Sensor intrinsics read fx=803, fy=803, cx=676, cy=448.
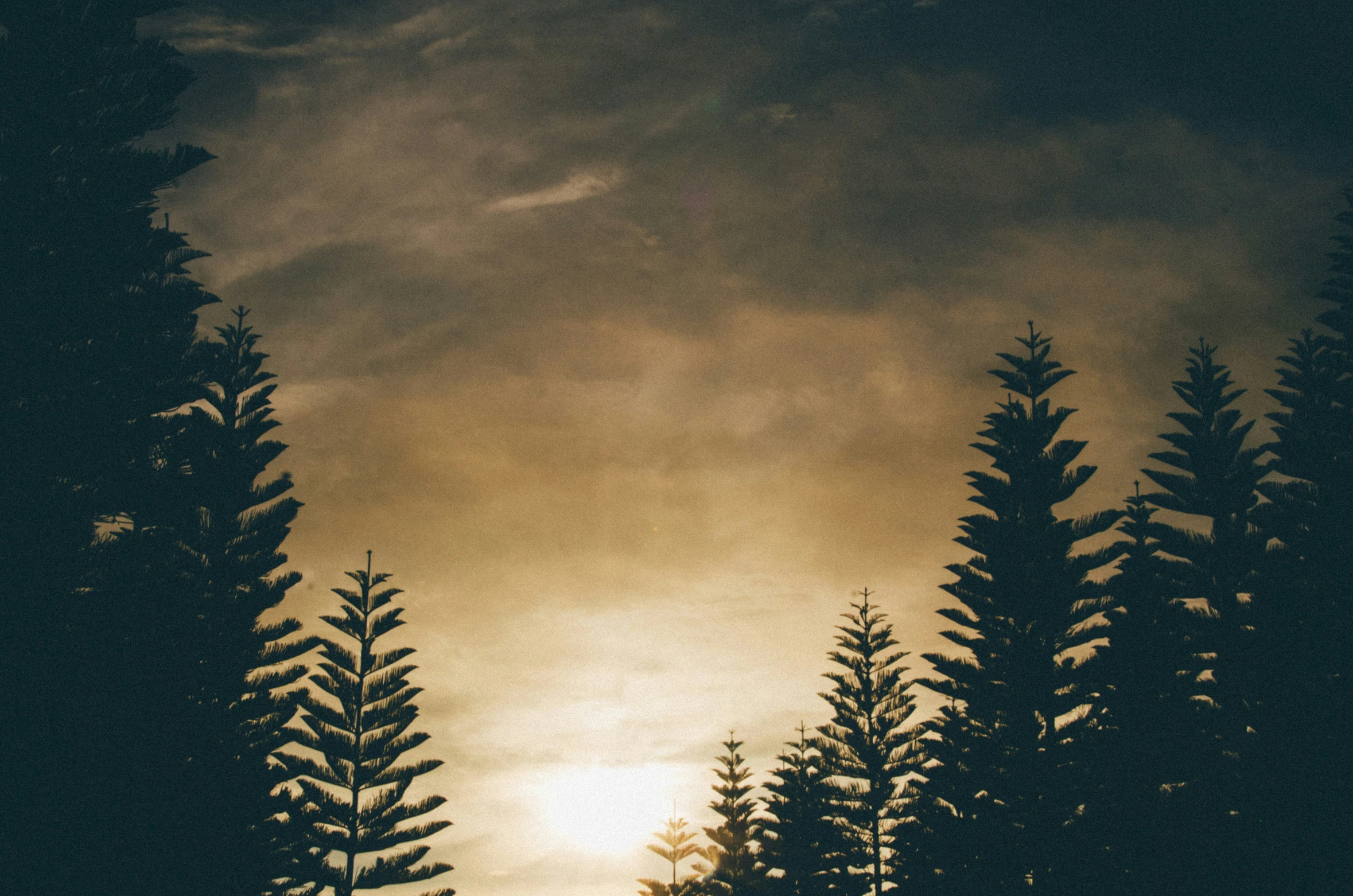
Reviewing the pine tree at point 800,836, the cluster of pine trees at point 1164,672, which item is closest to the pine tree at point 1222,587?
the cluster of pine trees at point 1164,672

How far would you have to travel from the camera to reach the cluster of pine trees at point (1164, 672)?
15875 mm

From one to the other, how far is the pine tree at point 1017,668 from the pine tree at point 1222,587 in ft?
7.83

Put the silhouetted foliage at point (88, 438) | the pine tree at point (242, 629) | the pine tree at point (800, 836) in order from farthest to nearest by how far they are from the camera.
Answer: the pine tree at point (800, 836) → the pine tree at point (242, 629) → the silhouetted foliage at point (88, 438)

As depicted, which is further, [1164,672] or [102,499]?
[1164,672]

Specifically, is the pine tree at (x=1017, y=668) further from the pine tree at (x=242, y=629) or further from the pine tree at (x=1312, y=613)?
the pine tree at (x=242, y=629)

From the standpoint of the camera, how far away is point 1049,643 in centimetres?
1809

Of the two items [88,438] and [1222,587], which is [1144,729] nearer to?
[1222,587]

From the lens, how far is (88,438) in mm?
10734

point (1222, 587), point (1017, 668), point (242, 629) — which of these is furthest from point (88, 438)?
point (1222, 587)

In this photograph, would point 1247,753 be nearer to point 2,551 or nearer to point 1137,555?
point 1137,555

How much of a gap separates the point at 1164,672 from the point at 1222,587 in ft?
8.58

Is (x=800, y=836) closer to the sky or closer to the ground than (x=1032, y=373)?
closer to the ground

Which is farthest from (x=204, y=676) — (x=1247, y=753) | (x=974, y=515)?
(x=1247, y=753)

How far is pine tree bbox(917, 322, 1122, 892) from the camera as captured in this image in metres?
17.0
